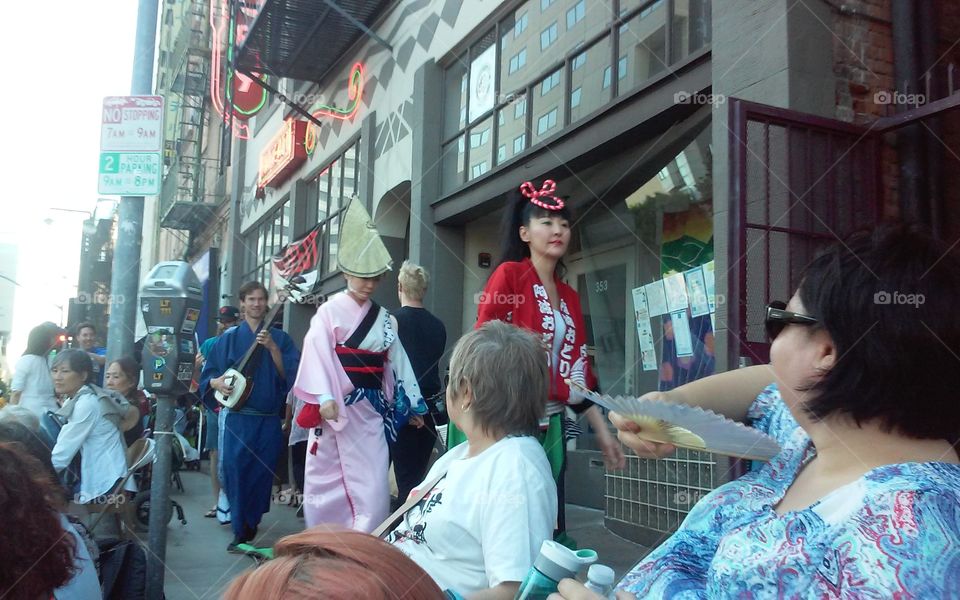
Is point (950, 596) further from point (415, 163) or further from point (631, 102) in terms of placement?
point (415, 163)

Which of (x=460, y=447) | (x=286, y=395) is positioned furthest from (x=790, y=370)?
(x=286, y=395)

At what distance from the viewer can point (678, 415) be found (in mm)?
1465

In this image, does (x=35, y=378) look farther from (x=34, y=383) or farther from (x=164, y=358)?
(x=164, y=358)

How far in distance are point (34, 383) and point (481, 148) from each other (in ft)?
15.4

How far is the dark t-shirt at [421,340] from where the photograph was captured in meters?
5.48

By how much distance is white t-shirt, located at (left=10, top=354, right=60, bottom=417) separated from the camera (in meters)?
6.53

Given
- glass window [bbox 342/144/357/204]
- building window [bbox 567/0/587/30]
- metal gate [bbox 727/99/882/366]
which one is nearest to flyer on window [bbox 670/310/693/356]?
metal gate [bbox 727/99/882/366]

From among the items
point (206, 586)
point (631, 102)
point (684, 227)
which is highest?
point (631, 102)

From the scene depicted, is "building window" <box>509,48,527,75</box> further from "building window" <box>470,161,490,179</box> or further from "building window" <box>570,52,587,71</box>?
"building window" <box>470,161,490,179</box>

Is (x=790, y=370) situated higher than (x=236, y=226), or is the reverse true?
(x=236, y=226)

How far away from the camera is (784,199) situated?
4.20 meters

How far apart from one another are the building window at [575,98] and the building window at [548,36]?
2.19 feet

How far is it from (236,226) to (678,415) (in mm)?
18162

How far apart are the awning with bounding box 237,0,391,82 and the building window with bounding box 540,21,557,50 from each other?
3406 mm
